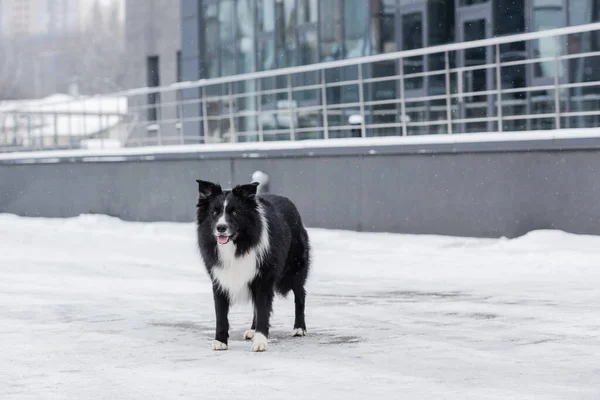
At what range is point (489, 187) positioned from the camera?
15.0 meters

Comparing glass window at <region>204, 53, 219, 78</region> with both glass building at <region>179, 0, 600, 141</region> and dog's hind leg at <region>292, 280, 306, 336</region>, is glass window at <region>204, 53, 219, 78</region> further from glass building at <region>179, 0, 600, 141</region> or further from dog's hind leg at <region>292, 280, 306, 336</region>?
dog's hind leg at <region>292, 280, 306, 336</region>

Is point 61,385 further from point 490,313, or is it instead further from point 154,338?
point 490,313

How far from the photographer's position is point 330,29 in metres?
26.7

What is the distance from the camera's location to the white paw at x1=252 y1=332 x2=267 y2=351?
777 centimetres

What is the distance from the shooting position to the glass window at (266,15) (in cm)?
2877

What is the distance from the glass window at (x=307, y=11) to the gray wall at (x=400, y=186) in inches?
278

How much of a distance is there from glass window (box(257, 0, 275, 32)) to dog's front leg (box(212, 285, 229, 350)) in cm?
2119

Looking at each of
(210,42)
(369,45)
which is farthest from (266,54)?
(369,45)

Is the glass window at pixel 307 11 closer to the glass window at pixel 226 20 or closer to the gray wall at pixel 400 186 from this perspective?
the glass window at pixel 226 20

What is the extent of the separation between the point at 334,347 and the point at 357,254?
7.15 meters

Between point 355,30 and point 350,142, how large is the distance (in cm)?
951

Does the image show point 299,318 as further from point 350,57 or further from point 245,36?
point 245,36

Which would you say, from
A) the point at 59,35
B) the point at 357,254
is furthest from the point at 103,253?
the point at 59,35

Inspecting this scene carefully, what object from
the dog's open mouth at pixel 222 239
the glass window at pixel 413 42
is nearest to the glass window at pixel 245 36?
the glass window at pixel 413 42
